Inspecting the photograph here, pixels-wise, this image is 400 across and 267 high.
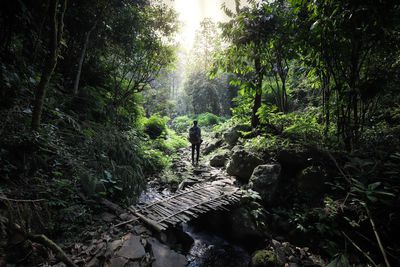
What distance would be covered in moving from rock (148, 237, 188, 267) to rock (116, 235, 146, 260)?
0.22m

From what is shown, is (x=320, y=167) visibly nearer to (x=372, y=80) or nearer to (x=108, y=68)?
(x=372, y=80)

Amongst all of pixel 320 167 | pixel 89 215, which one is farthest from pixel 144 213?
pixel 320 167

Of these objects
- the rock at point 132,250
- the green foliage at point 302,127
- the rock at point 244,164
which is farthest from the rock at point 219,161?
the rock at point 132,250

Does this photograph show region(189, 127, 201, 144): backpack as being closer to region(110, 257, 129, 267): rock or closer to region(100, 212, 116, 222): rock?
region(100, 212, 116, 222): rock

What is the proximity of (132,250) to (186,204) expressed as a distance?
1502 mm

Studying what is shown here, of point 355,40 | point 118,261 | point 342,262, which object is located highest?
point 355,40

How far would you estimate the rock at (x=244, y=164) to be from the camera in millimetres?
4488

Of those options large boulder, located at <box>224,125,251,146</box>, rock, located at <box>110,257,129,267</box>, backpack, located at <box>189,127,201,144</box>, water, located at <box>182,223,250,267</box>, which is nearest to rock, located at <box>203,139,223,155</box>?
large boulder, located at <box>224,125,251,146</box>

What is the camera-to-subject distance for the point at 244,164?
4.64m

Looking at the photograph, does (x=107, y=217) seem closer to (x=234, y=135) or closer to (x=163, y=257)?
(x=163, y=257)

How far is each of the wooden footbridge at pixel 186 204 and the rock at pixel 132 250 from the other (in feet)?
1.46

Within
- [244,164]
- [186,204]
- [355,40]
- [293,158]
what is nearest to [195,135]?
[244,164]

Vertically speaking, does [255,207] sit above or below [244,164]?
below

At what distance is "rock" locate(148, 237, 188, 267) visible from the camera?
232cm
